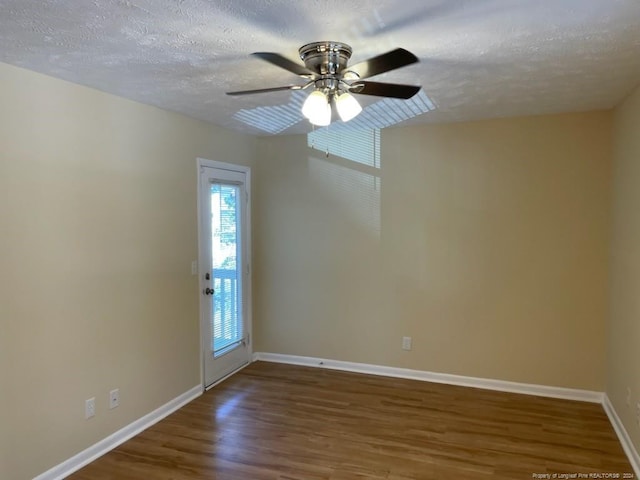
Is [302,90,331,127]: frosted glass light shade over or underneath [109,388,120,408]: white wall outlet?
over

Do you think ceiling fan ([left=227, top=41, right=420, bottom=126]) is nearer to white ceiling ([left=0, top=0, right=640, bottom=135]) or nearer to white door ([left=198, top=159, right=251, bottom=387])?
white ceiling ([left=0, top=0, right=640, bottom=135])

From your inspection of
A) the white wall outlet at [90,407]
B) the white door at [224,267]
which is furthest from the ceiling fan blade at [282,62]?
the white wall outlet at [90,407]

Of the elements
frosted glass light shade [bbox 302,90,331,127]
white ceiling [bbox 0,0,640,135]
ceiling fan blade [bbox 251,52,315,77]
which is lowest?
frosted glass light shade [bbox 302,90,331,127]

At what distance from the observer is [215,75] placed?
2.64 metres

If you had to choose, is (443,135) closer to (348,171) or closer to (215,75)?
(348,171)

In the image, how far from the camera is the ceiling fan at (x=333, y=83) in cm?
203

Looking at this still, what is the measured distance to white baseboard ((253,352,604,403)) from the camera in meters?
3.88

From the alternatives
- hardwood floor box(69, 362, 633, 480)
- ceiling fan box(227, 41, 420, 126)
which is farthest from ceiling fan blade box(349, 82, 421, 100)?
hardwood floor box(69, 362, 633, 480)

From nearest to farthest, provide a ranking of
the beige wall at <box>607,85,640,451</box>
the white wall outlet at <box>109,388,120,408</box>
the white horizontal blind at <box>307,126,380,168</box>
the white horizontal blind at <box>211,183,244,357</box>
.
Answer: the beige wall at <box>607,85,640,451</box> < the white wall outlet at <box>109,388,120,408</box> < the white horizontal blind at <box>211,183,244,357</box> < the white horizontal blind at <box>307,126,380,168</box>

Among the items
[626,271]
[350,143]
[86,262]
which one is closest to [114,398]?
[86,262]

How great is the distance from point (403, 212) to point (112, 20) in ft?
9.85

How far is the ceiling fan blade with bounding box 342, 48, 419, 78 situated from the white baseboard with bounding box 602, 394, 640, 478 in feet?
9.14

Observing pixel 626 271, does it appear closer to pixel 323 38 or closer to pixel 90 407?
pixel 323 38

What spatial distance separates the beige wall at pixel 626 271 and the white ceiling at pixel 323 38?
1.21 feet
